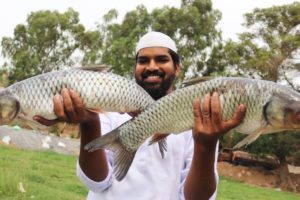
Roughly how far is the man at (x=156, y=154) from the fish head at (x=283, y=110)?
0.46ft

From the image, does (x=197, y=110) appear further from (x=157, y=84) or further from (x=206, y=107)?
Result: (x=157, y=84)

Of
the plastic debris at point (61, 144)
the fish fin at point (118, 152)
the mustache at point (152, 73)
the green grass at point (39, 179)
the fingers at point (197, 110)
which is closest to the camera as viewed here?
the fingers at point (197, 110)

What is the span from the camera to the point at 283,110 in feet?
7.28

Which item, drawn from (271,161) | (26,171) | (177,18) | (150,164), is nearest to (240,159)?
(271,161)

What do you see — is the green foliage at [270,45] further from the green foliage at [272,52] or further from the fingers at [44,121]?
the fingers at [44,121]

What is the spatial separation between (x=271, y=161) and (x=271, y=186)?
1.54 metres

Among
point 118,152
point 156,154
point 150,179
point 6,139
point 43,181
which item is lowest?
point 6,139

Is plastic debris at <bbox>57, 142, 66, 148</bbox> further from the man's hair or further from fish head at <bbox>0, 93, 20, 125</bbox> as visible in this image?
fish head at <bbox>0, 93, 20, 125</bbox>

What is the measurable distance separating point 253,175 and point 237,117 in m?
21.7

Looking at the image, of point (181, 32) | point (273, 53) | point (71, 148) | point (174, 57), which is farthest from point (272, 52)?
point (174, 57)

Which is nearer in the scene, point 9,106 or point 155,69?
point 9,106

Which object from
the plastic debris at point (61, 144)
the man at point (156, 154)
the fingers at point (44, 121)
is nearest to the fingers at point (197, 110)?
the man at point (156, 154)

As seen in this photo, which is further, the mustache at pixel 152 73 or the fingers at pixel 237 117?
the mustache at pixel 152 73

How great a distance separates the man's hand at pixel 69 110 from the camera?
8.05 ft
